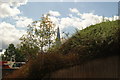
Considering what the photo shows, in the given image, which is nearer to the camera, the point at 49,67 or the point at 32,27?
the point at 49,67

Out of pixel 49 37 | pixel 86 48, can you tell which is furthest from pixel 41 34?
pixel 86 48

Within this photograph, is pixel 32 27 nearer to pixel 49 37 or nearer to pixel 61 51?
pixel 49 37

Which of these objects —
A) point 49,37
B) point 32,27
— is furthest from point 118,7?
point 32,27

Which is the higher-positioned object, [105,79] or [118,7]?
[118,7]

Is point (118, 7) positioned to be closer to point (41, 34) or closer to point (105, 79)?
point (105, 79)

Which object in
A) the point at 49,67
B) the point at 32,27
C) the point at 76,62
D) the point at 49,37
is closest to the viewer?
the point at 76,62

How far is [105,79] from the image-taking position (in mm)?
4742

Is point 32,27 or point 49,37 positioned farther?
point 32,27

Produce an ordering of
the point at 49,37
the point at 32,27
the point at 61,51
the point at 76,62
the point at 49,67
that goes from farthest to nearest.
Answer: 1. the point at 32,27
2. the point at 49,37
3. the point at 61,51
4. the point at 49,67
5. the point at 76,62

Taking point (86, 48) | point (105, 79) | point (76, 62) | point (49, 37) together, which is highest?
point (49, 37)

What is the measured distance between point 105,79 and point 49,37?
15.0 meters

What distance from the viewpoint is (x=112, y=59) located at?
4.82 meters

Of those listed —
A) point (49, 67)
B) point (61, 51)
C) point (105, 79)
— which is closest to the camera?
point (105, 79)

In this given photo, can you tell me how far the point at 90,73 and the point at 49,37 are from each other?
48.3ft
